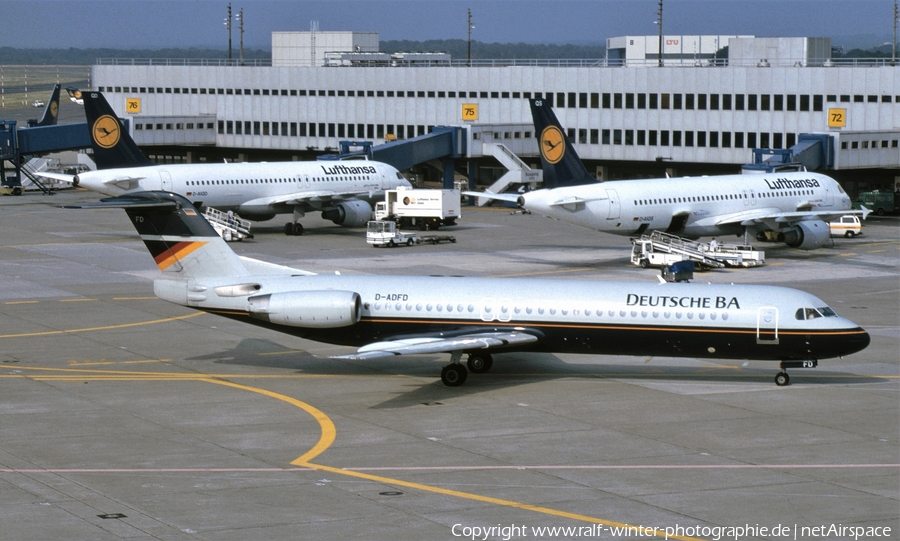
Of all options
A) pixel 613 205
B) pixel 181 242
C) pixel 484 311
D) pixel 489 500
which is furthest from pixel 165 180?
pixel 489 500

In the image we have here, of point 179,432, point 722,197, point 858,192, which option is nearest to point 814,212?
point 722,197

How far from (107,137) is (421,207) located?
22025mm

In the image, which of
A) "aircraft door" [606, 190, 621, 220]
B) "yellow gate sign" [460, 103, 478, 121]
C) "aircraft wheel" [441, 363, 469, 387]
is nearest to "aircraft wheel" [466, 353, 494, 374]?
"aircraft wheel" [441, 363, 469, 387]

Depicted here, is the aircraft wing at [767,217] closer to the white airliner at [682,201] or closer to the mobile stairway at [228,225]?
the white airliner at [682,201]

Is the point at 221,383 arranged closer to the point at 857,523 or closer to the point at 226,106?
the point at 857,523

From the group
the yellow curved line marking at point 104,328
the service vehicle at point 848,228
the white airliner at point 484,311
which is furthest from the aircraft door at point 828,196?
the yellow curved line marking at point 104,328

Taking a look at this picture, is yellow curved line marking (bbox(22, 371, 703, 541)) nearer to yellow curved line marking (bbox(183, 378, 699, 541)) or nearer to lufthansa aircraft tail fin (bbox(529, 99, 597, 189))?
yellow curved line marking (bbox(183, 378, 699, 541))

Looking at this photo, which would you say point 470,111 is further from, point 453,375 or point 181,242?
point 453,375

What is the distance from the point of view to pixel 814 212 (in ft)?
251

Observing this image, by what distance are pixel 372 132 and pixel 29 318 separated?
7305 cm

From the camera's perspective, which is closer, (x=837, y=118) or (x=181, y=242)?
(x=181, y=242)

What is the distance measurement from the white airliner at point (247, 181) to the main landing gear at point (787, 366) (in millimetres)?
50026

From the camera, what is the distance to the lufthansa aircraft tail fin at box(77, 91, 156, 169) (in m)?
81.8

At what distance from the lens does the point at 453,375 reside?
135 feet
